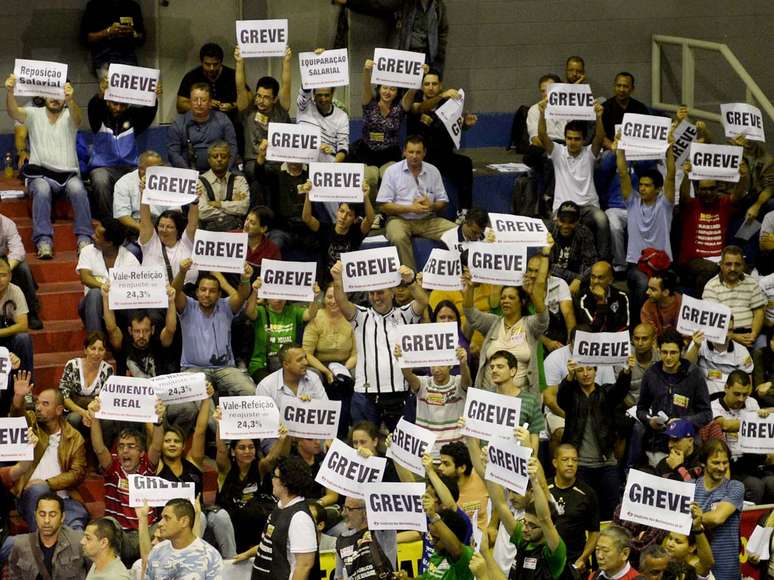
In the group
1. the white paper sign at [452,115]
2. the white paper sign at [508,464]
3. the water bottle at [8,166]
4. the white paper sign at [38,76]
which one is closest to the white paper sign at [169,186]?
the white paper sign at [38,76]

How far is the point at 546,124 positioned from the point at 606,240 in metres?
1.73

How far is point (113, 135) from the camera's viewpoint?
1602 cm

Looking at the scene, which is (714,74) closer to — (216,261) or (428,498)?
(216,261)

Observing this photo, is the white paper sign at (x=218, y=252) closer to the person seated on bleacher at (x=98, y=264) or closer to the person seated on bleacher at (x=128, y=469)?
the person seated on bleacher at (x=98, y=264)

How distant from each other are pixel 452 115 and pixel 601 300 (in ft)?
7.95

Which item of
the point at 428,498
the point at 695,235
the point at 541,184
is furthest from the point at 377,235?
the point at 428,498

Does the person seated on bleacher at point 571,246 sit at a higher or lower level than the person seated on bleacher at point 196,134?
lower

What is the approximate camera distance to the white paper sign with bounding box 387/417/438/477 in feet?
39.5

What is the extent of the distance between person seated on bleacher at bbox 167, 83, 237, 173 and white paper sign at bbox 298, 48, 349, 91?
83cm

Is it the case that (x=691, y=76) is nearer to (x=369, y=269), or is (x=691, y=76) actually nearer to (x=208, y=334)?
(x=369, y=269)

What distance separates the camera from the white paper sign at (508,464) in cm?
1126

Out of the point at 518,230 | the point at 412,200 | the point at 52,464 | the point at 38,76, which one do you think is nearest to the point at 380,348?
the point at 518,230

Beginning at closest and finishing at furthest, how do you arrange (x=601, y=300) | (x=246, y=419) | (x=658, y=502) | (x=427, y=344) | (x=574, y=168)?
(x=658, y=502) → (x=246, y=419) → (x=427, y=344) → (x=601, y=300) → (x=574, y=168)

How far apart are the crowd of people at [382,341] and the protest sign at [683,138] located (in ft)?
1.86
